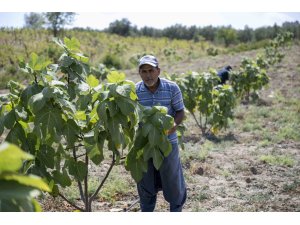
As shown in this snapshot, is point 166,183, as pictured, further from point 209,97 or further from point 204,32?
point 204,32

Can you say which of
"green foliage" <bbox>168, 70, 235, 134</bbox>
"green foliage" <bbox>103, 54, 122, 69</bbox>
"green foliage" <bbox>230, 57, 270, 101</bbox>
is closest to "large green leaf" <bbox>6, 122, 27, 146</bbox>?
"green foliage" <bbox>168, 70, 235, 134</bbox>

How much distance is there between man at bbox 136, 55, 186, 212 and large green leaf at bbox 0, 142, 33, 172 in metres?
2.20

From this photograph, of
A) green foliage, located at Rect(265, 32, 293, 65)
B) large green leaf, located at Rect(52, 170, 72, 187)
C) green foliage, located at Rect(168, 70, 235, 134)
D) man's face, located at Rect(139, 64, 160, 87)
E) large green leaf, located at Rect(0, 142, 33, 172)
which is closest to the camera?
large green leaf, located at Rect(0, 142, 33, 172)

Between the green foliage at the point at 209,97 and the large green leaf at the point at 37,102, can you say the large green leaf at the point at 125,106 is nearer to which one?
the large green leaf at the point at 37,102

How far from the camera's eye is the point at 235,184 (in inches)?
185

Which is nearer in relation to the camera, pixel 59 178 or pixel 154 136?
pixel 154 136

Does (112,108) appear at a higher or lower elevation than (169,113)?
higher

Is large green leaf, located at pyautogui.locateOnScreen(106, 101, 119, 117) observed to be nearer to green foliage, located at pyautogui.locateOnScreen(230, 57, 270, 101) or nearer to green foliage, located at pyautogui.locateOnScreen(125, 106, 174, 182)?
green foliage, located at pyautogui.locateOnScreen(125, 106, 174, 182)

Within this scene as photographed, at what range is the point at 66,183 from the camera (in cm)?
251

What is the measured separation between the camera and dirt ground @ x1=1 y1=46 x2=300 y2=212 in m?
4.01

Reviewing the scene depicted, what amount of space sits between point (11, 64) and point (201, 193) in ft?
29.8

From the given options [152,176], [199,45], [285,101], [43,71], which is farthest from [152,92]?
[199,45]

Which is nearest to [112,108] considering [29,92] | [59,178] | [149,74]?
[29,92]

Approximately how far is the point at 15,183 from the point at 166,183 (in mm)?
2319
